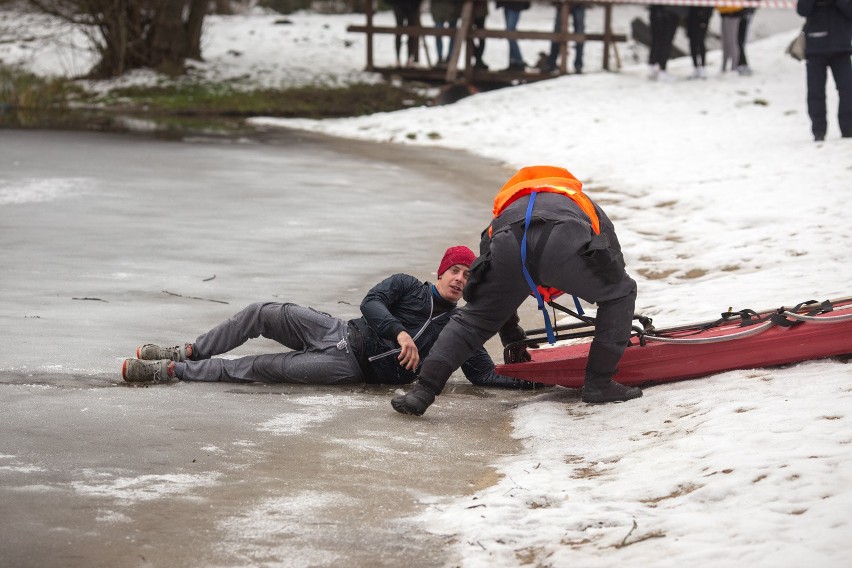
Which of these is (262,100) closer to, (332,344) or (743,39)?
(743,39)

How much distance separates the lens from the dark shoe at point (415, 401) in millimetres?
5309

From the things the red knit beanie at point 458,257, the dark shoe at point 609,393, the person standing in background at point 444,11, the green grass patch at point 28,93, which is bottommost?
the dark shoe at point 609,393

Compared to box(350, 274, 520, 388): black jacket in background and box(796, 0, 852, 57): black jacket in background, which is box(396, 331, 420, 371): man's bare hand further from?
box(796, 0, 852, 57): black jacket in background

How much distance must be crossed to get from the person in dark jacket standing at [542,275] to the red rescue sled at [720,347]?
0.25 m

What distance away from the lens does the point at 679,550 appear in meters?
3.54

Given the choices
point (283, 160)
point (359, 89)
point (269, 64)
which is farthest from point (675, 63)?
point (283, 160)

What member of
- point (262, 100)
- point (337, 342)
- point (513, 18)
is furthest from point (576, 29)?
point (337, 342)

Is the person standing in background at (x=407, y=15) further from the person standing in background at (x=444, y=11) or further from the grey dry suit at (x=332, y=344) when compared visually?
the grey dry suit at (x=332, y=344)

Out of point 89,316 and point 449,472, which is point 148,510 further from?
point 89,316

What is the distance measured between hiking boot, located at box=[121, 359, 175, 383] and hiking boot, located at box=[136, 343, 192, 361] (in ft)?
0.33

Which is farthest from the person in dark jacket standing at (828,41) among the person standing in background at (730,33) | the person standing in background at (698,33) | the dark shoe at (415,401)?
the dark shoe at (415,401)

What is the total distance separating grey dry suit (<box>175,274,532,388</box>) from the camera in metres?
5.88

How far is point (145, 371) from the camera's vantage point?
570cm

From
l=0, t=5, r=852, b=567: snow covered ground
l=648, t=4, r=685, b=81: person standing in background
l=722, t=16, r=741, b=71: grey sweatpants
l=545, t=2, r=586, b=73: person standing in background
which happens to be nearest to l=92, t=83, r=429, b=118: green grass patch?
l=0, t=5, r=852, b=567: snow covered ground
